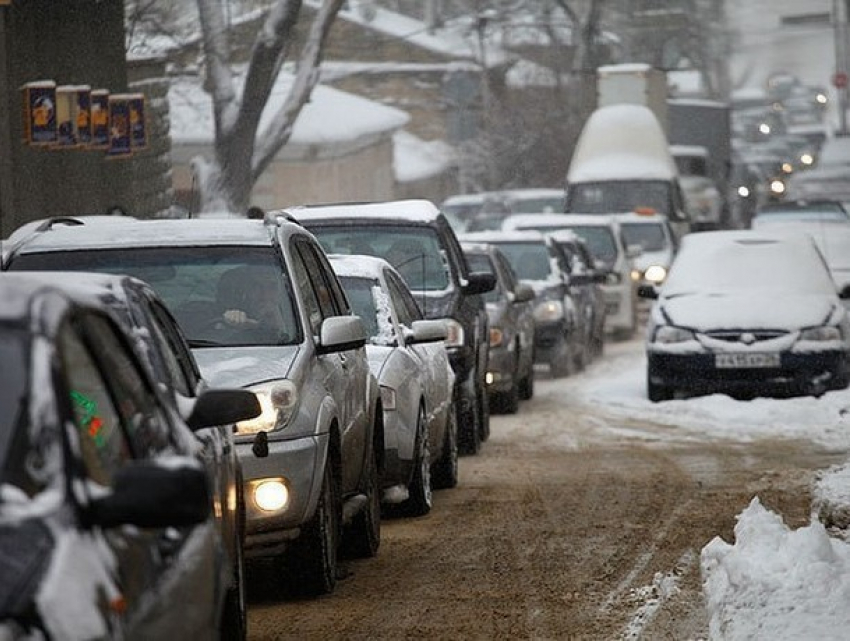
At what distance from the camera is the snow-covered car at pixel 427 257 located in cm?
1722

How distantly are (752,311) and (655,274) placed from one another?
640 inches

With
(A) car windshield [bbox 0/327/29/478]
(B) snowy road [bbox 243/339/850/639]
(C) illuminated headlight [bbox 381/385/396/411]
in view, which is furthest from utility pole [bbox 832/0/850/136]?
(A) car windshield [bbox 0/327/29/478]

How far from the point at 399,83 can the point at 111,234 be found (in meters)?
63.9

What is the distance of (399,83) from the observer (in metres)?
74.0

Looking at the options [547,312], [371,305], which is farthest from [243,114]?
[371,305]

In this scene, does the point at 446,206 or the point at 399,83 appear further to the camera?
the point at 399,83

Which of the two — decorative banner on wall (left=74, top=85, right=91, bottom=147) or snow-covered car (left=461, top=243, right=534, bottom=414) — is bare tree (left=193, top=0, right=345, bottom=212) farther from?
snow-covered car (left=461, top=243, right=534, bottom=414)

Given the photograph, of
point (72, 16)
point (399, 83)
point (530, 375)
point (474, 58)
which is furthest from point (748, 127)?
point (530, 375)

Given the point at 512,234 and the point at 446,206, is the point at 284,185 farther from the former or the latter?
the point at 512,234

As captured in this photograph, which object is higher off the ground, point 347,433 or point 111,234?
point 111,234

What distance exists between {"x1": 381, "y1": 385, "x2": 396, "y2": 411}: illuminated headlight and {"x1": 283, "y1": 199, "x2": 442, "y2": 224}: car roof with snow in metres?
4.34

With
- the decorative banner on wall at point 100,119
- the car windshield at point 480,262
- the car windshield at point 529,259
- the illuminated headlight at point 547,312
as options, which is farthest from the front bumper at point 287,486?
the decorative banner on wall at point 100,119

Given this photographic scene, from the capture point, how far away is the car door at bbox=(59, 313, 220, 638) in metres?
4.95

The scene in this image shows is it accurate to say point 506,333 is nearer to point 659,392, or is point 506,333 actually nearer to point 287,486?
point 659,392
